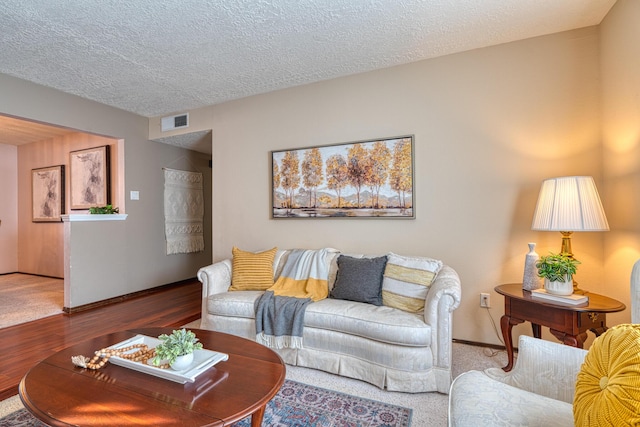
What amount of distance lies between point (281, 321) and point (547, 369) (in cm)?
168

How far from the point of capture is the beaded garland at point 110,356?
58.0 inches

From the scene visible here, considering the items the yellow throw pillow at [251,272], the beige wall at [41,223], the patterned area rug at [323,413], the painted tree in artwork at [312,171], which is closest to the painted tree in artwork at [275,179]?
the painted tree in artwork at [312,171]

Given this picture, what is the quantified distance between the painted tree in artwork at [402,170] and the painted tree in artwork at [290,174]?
3.46 feet

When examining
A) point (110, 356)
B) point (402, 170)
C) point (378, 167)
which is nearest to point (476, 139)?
point (402, 170)

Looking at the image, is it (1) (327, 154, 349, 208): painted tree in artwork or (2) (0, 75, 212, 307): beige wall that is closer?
(1) (327, 154, 349, 208): painted tree in artwork

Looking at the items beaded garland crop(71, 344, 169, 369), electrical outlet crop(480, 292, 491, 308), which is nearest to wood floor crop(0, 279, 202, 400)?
beaded garland crop(71, 344, 169, 369)

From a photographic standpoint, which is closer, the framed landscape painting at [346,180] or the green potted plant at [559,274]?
the green potted plant at [559,274]

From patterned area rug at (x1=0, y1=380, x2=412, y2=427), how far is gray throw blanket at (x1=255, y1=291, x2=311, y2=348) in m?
0.42

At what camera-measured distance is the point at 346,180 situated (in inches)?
126

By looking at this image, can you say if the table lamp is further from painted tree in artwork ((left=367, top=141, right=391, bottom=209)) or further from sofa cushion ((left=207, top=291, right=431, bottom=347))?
painted tree in artwork ((left=367, top=141, right=391, bottom=209))

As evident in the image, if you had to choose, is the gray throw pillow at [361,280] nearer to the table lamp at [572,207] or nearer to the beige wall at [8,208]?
the table lamp at [572,207]

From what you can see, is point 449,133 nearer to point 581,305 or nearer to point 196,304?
point 581,305

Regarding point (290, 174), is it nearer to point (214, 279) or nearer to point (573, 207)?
point (214, 279)

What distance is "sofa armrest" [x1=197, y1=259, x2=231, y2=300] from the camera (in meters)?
2.87
